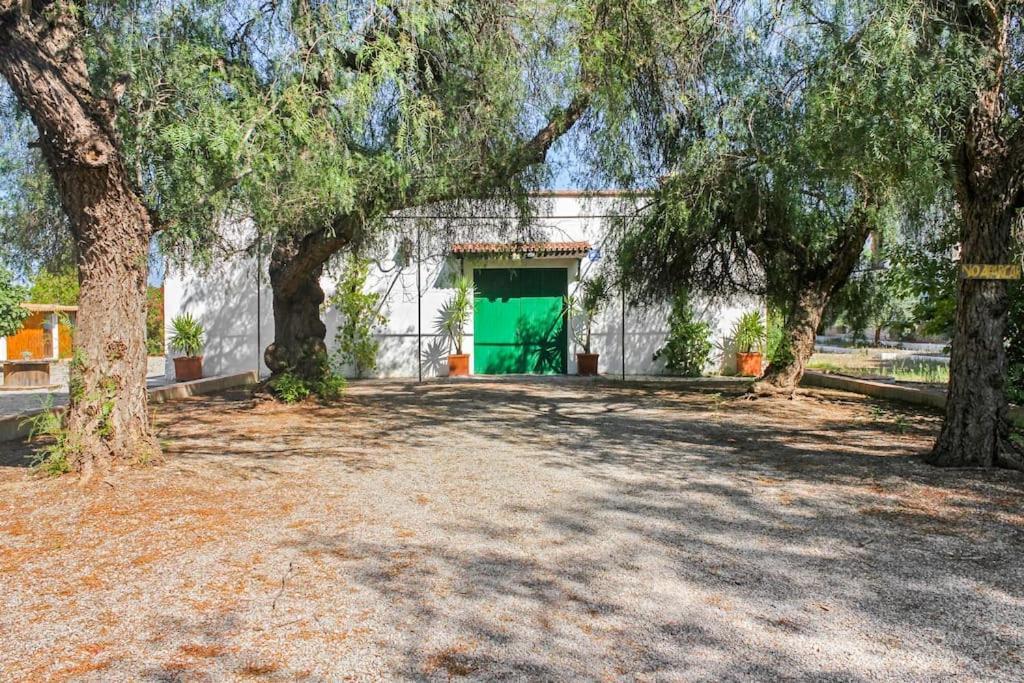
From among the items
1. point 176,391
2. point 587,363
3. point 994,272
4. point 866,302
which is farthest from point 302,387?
point 866,302

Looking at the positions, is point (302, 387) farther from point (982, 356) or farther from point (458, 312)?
point (982, 356)

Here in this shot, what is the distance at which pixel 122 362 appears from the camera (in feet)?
17.9

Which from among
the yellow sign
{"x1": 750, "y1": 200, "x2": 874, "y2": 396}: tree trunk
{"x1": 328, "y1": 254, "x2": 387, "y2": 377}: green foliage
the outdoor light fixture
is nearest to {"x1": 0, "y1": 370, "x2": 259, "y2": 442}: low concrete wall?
{"x1": 328, "y1": 254, "x2": 387, "y2": 377}: green foliage

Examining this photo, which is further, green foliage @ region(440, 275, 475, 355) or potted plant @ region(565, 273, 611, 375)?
potted plant @ region(565, 273, 611, 375)

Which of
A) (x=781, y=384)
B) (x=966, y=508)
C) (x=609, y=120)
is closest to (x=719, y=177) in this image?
(x=609, y=120)

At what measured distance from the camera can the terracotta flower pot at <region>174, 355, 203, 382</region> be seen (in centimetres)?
1422

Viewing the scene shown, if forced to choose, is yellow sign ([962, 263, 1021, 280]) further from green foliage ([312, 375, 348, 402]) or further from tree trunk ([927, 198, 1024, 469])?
green foliage ([312, 375, 348, 402])

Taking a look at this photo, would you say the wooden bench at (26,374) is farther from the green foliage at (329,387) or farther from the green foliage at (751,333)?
the green foliage at (751,333)

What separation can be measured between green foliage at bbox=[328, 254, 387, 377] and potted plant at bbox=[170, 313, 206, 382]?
2.53 metres

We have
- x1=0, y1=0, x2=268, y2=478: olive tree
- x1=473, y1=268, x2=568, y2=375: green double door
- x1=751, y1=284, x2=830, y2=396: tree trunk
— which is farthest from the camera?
x1=473, y1=268, x2=568, y2=375: green double door

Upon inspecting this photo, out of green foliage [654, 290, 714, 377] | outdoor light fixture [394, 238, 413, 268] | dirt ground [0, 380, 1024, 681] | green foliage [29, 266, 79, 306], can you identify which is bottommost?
dirt ground [0, 380, 1024, 681]

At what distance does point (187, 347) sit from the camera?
571 inches

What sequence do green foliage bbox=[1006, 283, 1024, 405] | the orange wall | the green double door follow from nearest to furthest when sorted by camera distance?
green foliage bbox=[1006, 283, 1024, 405] < the green double door < the orange wall

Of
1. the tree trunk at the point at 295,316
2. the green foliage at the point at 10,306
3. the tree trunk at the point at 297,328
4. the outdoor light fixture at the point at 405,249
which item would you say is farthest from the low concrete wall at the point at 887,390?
the green foliage at the point at 10,306
